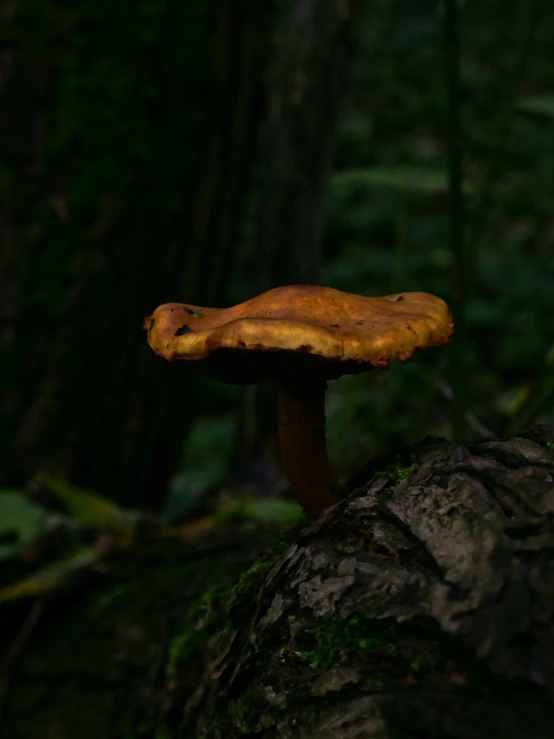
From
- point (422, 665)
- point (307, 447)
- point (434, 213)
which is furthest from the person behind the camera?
point (434, 213)

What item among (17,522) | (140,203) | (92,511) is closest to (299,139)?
(140,203)

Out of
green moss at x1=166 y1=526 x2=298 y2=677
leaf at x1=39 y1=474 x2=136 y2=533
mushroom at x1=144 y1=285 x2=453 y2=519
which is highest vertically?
mushroom at x1=144 y1=285 x2=453 y2=519

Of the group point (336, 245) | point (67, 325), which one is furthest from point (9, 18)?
point (336, 245)

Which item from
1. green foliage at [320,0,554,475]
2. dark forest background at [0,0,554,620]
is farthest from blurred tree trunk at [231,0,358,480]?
green foliage at [320,0,554,475]

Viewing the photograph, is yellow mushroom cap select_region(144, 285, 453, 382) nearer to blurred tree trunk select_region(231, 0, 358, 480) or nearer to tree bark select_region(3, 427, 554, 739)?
tree bark select_region(3, 427, 554, 739)

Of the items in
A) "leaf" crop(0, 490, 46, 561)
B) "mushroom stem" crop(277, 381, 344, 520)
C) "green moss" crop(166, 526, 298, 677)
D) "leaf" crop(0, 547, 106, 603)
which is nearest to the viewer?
"green moss" crop(166, 526, 298, 677)

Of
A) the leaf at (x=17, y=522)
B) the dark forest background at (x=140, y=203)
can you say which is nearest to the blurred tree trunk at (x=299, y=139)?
the dark forest background at (x=140, y=203)

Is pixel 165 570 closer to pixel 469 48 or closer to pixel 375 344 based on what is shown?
pixel 375 344

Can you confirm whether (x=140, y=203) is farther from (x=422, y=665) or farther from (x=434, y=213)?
(x=434, y=213)
